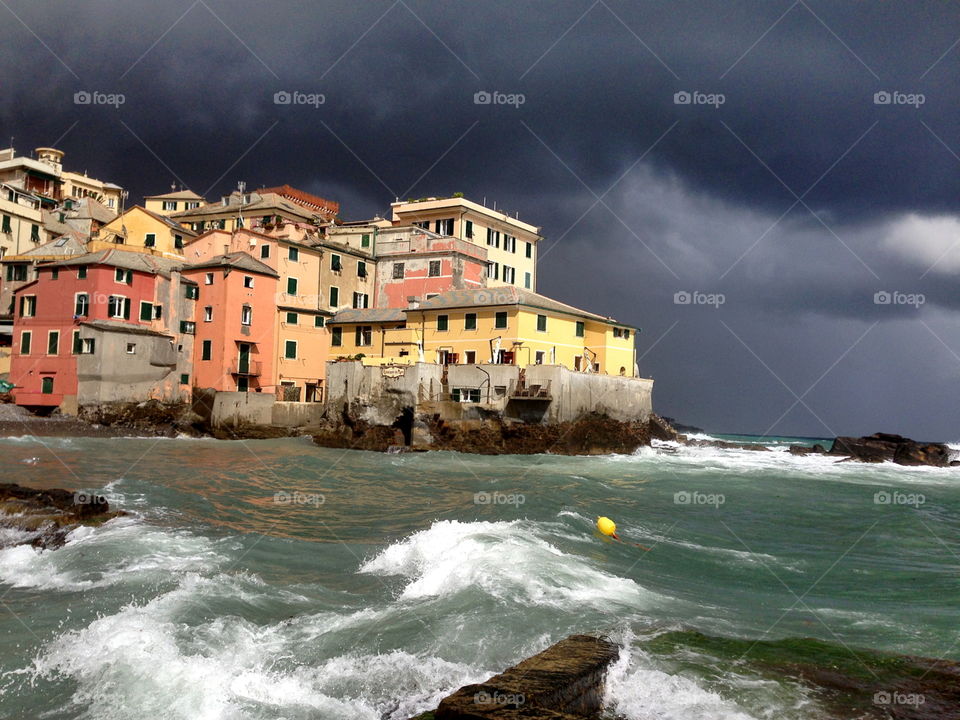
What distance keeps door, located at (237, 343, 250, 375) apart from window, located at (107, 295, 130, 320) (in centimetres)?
757

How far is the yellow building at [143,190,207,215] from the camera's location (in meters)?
88.4

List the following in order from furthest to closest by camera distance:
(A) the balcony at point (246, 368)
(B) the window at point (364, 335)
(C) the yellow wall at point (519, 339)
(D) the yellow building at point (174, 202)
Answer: (D) the yellow building at point (174, 202), (B) the window at point (364, 335), (A) the balcony at point (246, 368), (C) the yellow wall at point (519, 339)

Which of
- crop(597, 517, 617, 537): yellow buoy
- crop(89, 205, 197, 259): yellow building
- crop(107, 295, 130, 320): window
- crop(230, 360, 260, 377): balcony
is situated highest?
crop(89, 205, 197, 259): yellow building

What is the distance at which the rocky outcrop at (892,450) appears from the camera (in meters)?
53.5

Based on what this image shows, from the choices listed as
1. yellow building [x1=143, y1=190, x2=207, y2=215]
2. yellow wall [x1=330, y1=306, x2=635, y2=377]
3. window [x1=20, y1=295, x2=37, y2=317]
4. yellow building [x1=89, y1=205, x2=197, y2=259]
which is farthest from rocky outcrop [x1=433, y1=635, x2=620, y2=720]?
yellow building [x1=143, y1=190, x2=207, y2=215]

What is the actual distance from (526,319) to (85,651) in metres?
37.0

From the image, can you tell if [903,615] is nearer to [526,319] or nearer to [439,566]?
[439,566]

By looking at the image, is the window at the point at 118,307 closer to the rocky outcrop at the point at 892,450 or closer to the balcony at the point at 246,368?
the balcony at the point at 246,368

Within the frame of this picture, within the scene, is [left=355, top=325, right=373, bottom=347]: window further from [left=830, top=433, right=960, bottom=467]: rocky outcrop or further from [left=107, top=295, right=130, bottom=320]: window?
[left=830, top=433, right=960, bottom=467]: rocky outcrop

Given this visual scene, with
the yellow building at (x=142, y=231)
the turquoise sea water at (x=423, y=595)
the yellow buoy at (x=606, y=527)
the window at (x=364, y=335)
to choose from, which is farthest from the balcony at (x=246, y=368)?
the yellow buoy at (x=606, y=527)

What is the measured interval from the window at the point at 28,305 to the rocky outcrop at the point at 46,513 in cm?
3522

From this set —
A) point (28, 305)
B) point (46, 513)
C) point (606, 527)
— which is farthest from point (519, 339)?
point (28, 305)

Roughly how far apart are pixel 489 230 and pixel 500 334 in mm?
21318

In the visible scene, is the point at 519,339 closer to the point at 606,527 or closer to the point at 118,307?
the point at 118,307
